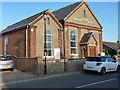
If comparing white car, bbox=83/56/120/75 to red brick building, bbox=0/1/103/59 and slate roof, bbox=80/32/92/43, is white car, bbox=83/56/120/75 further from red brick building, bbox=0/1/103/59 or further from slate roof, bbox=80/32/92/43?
slate roof, bbox=80/32/92/43

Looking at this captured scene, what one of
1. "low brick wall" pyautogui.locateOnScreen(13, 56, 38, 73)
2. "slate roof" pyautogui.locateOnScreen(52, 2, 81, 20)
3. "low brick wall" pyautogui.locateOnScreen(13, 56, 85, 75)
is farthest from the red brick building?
"low brick wall" pyautogui.locateOnScreen(13, 56, 38, 73)

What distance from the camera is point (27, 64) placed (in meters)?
13.6

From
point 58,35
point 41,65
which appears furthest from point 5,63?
point 58,35

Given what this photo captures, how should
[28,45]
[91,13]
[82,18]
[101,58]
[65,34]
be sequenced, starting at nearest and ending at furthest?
[101,58], [28,45], [65,34], [82,18], [91,13]

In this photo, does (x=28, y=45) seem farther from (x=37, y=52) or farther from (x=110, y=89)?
(x=110, y=89)

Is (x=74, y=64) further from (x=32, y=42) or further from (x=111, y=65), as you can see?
(x=32, y=42)

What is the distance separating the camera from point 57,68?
1400 cm

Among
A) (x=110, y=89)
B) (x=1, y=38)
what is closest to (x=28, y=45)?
(x=1, y=38)

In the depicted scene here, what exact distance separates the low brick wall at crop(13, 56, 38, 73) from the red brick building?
3.86 meters

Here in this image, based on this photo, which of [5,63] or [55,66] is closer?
[5,63]

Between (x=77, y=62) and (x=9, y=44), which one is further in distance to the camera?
(x=9, y=44)

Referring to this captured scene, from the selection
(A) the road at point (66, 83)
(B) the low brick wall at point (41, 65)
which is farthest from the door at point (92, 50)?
(A) the road at point (66, 83)

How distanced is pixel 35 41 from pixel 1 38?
10.4 metres

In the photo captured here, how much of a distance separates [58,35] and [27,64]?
A: 9424mm
